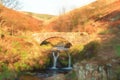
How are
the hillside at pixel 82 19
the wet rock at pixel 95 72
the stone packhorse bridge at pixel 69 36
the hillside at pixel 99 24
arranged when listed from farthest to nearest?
the hillside at pixel 82 19 < the stone packhorse bridge at pixel 69 36 < the hillside at pixel 99 24 < the wet rock at pixel 95 72

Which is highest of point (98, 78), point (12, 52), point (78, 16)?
point (78, 16)

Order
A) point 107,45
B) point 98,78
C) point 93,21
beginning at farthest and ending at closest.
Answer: point 93,21
point 107,45
point 98,78

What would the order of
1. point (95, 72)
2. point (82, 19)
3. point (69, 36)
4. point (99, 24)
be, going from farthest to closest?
point (82, 19) → point (99, 24) → point (69, 36) → point (95, 72)

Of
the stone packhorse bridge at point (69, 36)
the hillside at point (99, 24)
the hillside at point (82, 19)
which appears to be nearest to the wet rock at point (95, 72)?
the hillside at point (99, 24)

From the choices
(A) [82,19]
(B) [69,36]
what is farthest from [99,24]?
(B) [69,36]

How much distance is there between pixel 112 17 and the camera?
2741 inches

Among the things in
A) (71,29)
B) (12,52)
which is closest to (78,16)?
(71,29)

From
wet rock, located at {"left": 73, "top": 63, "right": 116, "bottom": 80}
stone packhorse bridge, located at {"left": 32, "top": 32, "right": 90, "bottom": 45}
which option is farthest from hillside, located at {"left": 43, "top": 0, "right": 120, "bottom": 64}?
wet rock, located at {"left": 73, "top": 63, "right": 116, "bottom": 80}

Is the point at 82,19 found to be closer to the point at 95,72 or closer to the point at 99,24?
the point at 99,24

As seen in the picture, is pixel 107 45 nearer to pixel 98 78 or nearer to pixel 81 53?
pixel 81 53

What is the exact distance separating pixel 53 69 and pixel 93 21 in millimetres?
28077

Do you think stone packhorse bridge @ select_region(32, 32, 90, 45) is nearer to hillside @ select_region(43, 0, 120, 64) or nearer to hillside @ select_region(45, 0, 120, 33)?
hillside @ select_region(43, 0, 120, 64)

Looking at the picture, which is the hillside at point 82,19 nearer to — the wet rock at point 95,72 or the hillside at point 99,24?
the hillside at point 99,24

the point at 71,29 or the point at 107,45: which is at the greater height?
the point at 71,29
